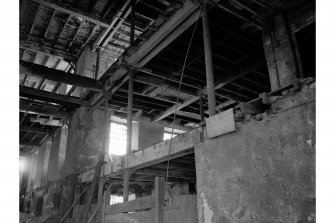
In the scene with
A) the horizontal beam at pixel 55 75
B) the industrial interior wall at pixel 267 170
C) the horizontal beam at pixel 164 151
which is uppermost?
the horizontal beam at pixel 55 75

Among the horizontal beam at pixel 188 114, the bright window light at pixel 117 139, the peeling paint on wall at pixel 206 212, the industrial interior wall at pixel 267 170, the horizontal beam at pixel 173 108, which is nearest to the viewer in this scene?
the industrial interior wall at pixel 267 170

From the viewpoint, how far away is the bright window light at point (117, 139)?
13.7 m

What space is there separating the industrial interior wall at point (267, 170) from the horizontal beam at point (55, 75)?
6535 millimetres

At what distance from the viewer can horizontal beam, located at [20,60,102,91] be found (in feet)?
28.6

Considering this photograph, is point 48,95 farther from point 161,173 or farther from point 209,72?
point 209,72

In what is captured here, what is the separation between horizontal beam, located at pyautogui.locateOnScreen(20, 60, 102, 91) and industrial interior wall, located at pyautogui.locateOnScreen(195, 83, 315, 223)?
6.53 m

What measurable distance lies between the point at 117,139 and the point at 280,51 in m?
9.91

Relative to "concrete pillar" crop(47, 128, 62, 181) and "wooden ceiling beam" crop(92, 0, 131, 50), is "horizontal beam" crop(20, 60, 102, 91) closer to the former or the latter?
"wooden ceiling beam" crop(92, 0, 131, 50)

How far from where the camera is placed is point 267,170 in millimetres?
3695

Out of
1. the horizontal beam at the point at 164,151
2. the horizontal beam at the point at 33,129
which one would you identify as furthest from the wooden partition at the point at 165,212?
the horizontal beam at the point at 33,129

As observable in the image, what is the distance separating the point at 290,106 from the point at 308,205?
1276mm

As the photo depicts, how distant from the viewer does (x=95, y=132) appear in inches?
459

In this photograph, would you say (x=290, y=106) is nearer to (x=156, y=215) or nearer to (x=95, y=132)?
(x=156, y=215)

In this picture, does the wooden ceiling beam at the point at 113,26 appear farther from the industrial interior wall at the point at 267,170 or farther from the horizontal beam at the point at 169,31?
the industrial interior wall at the point at 267,170
